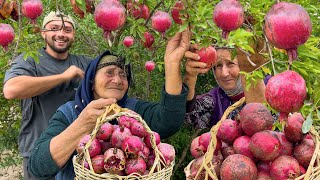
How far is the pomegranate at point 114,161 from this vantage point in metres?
1.77

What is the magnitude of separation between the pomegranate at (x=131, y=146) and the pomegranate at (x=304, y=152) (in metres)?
0.67

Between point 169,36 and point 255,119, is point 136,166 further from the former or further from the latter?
point 169,36

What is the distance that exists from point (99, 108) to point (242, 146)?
2.71 ft

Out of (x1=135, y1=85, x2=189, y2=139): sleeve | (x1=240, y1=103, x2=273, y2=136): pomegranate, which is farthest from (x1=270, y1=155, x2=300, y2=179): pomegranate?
(x1=135, y1=85, x2=189, y2=139): sleeve

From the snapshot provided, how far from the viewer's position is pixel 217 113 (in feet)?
9.58

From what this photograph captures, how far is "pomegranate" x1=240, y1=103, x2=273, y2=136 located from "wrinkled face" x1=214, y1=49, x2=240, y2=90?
1.20 metres

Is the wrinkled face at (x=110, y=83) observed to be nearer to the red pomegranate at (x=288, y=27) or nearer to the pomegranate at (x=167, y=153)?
the pomegranate at (x=167, y=153)

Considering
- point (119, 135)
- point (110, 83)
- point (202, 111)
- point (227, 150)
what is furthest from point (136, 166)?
point (202, 111)

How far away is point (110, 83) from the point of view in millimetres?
2555

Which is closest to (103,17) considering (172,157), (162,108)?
(172,157)

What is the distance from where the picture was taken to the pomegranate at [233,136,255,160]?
1520 mm

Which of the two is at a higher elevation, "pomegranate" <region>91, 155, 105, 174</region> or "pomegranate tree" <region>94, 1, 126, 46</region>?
"pomegranate tree" <region>94, 1, 126, 46</region>

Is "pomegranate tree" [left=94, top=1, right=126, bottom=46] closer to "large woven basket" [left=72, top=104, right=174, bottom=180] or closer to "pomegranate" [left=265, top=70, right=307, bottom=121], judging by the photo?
"large woven basket" [left=72, top=104, right=174, bottom=180]

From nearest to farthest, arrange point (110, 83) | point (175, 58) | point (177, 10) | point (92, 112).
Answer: point (177, 10) < point (92, 112) < point (175, 58) < point (110, 83)
